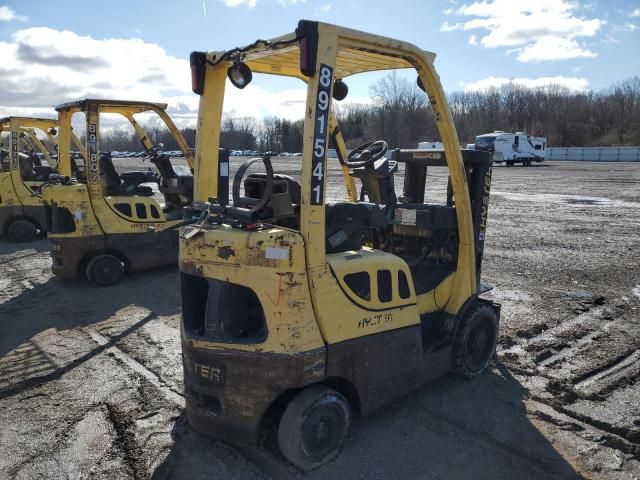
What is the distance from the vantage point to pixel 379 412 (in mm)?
4141

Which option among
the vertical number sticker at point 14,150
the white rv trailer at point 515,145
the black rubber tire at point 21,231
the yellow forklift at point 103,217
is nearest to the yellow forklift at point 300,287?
the yellow forklift at point 103,217

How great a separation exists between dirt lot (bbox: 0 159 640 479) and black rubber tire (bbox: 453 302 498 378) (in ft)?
0.46

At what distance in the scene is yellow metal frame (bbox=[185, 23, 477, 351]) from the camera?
3113 millimetres

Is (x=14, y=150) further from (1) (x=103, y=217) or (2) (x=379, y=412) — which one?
(2) (x=379, y=412)

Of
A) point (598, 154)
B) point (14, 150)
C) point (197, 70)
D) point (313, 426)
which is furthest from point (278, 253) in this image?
point (598, 154)

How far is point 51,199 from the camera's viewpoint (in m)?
8.12

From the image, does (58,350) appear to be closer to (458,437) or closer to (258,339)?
(258,339)

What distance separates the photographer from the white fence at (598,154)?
160 feet

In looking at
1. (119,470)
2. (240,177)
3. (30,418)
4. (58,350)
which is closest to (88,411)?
(30,418)

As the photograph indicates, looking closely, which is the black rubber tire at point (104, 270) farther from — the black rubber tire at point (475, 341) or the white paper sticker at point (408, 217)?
the black rubber tire at point (475, 341)

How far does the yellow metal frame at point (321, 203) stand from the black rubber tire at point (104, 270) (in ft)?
16.2

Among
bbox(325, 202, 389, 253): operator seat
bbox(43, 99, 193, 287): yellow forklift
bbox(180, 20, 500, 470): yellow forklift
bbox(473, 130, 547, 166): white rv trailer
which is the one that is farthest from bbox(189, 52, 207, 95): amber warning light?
bbox(473, 130, 547, 166): white rv trailer

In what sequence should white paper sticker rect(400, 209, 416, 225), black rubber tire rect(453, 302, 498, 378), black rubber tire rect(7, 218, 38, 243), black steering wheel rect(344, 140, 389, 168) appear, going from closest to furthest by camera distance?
black steering wheel rect(344, 140, 389, 168) → black rubber tire rect(453, 302, 498, 378) → white paper sticker rect(400, 209, 416, 225) → black rubber tire rect(7, 218, 38, 243)

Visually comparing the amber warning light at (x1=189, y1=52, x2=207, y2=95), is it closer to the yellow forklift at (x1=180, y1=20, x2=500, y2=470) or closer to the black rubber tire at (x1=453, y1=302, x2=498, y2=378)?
the yellow forklift at (x1=180, y1=20, x2=500, y2=470)
